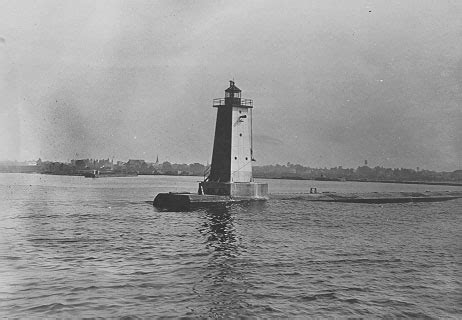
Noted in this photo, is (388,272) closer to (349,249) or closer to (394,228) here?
(349,249)

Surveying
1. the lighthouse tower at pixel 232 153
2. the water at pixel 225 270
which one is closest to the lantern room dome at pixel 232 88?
the lighthouse tower at pixel 232 153

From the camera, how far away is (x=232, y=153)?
48.2m

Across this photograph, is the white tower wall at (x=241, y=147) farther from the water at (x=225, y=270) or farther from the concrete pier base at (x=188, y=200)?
the water at (x=225, y=270)

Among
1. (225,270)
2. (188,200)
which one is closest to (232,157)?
(188,200)

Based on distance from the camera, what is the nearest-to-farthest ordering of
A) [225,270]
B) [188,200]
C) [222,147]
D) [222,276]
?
[222,276] < [225,270] < [188,200] < [222,147]

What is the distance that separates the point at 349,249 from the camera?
24.4 metres

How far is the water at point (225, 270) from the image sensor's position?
13.8 meters

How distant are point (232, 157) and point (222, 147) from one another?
176 centimetres

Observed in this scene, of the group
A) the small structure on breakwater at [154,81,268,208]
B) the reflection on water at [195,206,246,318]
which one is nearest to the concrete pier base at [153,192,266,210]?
the small structure on breakwater at [154,81,268,208]

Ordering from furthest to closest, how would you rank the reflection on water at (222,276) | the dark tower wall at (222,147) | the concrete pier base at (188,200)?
the dark tower wall at (222,147), the concrete pier base at (188,200), the reflection on water at (222,276)

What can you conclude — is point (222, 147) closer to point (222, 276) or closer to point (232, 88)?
point (232, 88)

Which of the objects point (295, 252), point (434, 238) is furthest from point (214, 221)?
point (434, 238)

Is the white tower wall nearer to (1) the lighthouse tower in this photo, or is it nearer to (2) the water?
(1) the lighthouse tower

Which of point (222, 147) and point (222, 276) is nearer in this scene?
point (222, 276)
